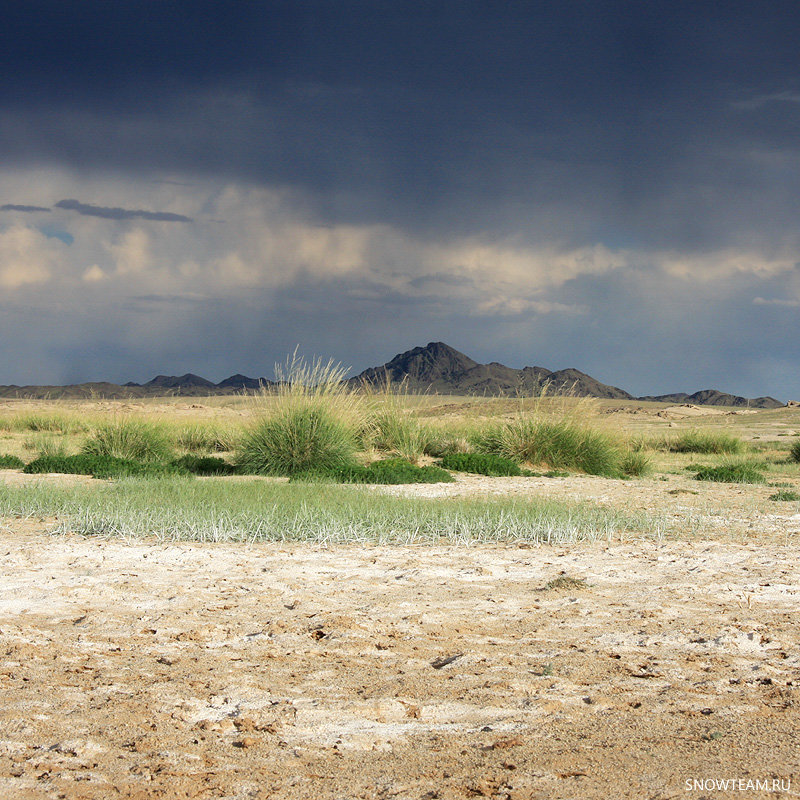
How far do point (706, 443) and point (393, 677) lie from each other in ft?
72.1

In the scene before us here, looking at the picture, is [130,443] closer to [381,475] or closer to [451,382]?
[381,475]

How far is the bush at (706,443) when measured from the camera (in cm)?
2352

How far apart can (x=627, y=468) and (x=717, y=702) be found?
13473 mm

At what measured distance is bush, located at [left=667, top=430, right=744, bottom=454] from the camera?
926 inches

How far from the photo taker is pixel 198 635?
15.3ft

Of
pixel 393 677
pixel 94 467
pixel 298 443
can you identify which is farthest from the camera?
pixel 298 443

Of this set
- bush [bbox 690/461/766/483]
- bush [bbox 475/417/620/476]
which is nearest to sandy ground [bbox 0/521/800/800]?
bush [bbox 690/461/766/483]

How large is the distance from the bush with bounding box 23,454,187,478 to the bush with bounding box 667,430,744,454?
1611 cm

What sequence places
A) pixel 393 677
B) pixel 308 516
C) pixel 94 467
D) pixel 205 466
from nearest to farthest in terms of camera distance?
pixel 393 677 < pixel 308 516 < pixel 94 467 < pixel 205 466

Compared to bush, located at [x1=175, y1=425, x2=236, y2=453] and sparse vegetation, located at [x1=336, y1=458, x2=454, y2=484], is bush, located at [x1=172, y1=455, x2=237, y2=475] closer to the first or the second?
sparse vegetation, located at [x1=336, y1=458, x2=454, y2=484]

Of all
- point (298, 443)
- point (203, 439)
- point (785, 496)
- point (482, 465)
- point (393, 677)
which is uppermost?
point (298, 443)

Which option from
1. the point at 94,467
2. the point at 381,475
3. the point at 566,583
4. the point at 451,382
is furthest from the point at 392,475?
the point at 451,382

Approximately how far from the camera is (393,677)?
155 inches

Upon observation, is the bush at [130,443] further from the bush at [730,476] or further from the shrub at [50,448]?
the bush at [730,476]
